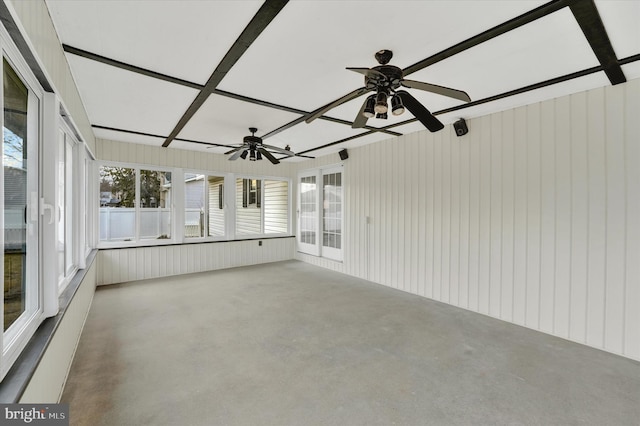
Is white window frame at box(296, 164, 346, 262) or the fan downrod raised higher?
the fan downrod

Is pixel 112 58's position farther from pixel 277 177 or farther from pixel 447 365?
pixel 277 177

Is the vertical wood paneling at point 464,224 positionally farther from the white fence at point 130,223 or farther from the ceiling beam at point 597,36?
the white fence at point 130,223

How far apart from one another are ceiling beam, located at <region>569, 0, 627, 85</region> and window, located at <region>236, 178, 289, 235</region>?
611 cm

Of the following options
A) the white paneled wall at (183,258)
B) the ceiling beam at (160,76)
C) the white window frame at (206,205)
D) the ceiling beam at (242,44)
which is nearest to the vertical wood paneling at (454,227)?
the ceiling beam at (160,76)

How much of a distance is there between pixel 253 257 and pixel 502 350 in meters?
5.29

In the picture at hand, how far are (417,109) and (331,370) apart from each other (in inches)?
93.1

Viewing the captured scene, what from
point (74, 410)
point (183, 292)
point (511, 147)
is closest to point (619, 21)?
point (511, 147)

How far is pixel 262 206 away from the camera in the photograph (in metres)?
7.27

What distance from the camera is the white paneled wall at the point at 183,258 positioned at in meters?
5.16

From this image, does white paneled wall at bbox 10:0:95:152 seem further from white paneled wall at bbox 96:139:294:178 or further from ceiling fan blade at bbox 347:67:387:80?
white paneled wall at bbox 96:139:294:178

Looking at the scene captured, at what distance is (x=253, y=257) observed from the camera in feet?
22.7

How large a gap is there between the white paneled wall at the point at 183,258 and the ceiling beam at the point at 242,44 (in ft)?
11.0

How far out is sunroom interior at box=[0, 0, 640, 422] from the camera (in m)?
1.84

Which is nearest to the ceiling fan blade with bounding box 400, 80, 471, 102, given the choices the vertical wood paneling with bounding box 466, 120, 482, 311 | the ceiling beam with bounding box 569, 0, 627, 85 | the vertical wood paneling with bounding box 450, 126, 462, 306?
the ceiling beam with bounding box 569, 0, 627, 85
